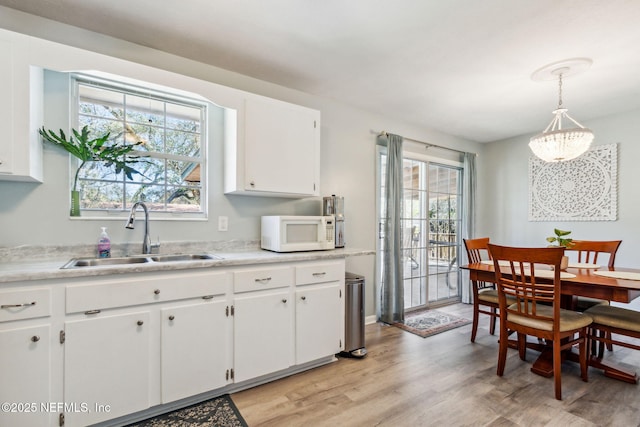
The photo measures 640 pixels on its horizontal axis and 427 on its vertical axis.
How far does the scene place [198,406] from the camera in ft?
6.19

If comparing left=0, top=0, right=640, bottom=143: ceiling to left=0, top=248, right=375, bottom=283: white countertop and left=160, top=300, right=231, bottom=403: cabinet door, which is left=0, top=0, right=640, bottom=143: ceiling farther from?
left=160, top=300, right=231, bottom=403: cabinet door

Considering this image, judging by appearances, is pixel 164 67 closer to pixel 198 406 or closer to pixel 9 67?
pixel 9 67

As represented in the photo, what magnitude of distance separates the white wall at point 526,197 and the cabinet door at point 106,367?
15.7ft

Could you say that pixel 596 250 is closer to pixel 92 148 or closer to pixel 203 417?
pixel 203 417

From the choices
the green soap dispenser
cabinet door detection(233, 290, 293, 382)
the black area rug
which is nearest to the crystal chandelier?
cabinet door detection(233, 290, 293, 382)

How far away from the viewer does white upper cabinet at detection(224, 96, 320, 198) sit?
238 centimetres

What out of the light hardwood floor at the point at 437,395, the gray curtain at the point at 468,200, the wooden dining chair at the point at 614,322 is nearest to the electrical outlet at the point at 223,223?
the light hardwood floor at the point at 437,395

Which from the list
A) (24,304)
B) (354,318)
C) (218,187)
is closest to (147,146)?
(218,187)

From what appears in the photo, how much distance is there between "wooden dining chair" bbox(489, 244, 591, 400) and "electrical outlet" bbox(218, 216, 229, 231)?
6.98 ft

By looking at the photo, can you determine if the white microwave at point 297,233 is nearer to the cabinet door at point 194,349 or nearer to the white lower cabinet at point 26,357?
the cabinet door at point 194,349

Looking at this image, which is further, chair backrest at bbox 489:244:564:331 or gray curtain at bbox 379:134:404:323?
gray curtain at bbox 379:134:404:323

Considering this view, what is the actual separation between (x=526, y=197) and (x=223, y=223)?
4.28 meters

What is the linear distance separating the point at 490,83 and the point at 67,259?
3.68m

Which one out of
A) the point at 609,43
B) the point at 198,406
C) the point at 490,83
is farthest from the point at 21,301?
the point at 609,43
